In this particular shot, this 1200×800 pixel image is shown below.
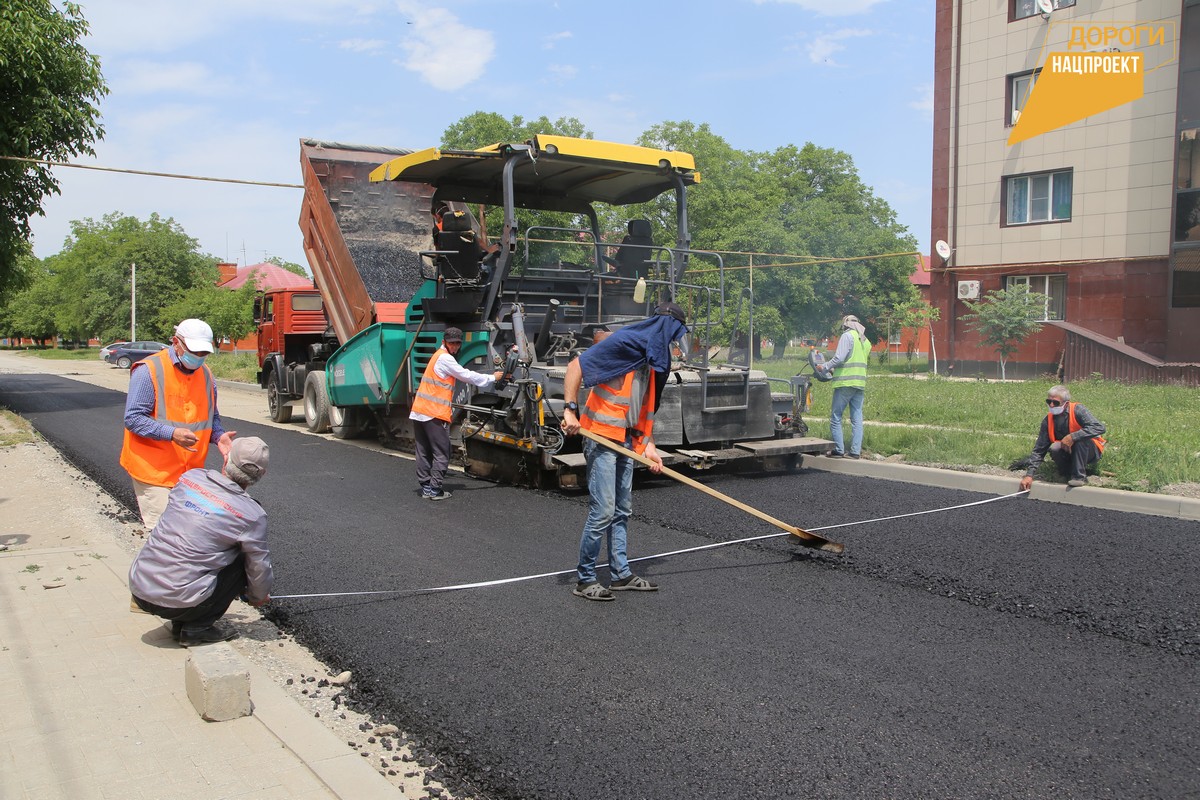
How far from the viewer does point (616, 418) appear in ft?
17.3

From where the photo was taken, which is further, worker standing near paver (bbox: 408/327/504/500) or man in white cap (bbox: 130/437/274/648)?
worker standing near paver (bbox: 408/327/504/500)

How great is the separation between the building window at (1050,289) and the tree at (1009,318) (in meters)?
0.68

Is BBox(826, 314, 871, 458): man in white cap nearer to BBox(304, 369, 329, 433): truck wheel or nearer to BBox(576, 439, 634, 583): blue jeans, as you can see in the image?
BBox(576, 439, 634, 583): blue jeans

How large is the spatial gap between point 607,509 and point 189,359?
2.25 metres

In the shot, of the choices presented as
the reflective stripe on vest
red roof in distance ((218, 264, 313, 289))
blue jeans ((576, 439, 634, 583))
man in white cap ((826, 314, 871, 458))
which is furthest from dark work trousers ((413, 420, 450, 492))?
red roof in distance ((218, 264, 313, 289))

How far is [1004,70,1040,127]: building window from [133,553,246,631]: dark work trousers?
23313mm

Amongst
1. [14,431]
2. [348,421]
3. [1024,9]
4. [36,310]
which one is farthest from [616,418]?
[36,310]

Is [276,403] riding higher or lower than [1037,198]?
lower

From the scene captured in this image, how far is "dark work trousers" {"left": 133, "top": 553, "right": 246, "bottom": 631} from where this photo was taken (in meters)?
4.14

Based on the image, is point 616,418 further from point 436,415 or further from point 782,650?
point 436,415

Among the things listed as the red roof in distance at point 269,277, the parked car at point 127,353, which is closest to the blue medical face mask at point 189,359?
the parked car at point 127,353

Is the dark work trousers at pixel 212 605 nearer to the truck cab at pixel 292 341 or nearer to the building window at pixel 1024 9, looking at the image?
the truck cab at pixel 292 341

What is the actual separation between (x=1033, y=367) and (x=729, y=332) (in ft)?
53.0

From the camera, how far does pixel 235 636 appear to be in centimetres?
455
